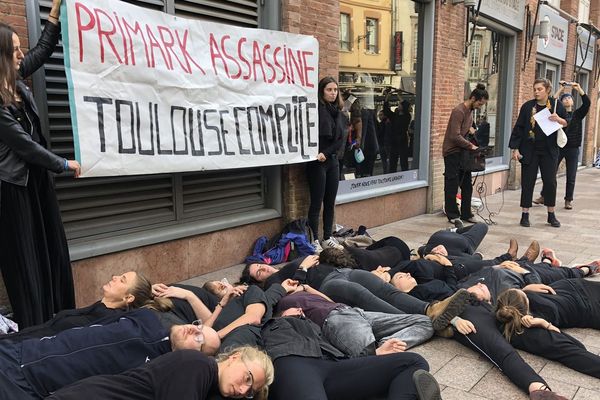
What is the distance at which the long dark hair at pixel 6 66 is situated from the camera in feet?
10.9

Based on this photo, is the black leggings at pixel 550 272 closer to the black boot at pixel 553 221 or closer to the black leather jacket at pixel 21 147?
the black boot at pixel 553 221

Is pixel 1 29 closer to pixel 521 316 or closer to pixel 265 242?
pixel 265 242

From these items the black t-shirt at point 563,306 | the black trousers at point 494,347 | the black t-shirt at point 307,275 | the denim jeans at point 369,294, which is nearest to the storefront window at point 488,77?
the black t-shirt at point 563,306

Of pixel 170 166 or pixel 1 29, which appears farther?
pixel 170 166

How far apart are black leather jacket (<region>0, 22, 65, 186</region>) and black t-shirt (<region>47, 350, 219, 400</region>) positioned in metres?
1.75

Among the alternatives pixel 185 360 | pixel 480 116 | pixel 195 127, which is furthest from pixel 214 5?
pixel 480 116

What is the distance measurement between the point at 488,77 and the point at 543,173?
4.20m

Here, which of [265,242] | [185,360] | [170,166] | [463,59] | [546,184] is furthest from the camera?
[463,59]

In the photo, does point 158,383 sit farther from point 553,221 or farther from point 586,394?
point 553,221

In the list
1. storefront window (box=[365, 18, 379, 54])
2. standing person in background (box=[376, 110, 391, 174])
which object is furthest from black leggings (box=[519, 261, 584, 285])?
storefront window (box=[365, 18, 379, 54])

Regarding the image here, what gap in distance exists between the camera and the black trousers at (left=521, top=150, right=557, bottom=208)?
7.71m

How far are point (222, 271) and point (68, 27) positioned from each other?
280cm

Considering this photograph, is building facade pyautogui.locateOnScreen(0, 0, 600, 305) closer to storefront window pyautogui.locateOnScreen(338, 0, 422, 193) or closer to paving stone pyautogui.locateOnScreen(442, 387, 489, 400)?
storefront window pyautogui.locateOnScreen(338, 0, 422, 193)

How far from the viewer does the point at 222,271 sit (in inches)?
218
